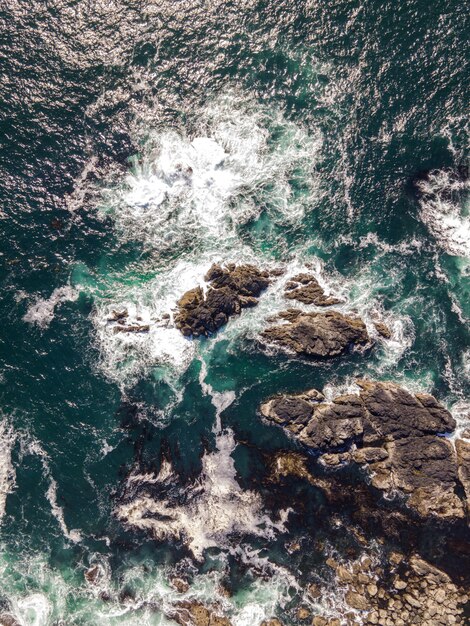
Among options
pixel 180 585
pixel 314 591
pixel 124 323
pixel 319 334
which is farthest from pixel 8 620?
pixel 319 334

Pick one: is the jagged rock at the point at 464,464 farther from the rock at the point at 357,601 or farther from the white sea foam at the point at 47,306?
the white sea foam at the point at 47,306

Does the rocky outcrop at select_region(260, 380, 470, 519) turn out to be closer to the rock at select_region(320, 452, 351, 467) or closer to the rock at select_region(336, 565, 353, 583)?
the rock at select_region(320, 452, 351, 467)

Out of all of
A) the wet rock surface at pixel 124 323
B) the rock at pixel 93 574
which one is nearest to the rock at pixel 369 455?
the wet rock surface at pixel 124 323

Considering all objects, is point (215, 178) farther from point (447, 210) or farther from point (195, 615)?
point (195, 615)

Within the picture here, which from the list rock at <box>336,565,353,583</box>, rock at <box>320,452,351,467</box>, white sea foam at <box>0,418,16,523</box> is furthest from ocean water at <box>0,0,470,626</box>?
rock at <box>320,452,351,467</box>

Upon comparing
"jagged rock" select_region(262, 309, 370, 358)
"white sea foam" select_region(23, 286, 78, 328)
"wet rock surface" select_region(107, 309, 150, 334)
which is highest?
"white sea foam" select_region(23, 286, 78, 328)

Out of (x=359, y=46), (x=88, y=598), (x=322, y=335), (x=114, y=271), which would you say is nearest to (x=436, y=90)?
(x=359, y=46)

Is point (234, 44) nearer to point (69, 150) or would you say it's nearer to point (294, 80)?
point (294, 80)
